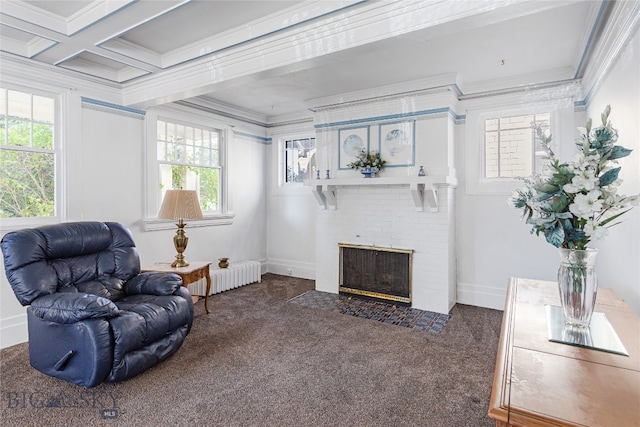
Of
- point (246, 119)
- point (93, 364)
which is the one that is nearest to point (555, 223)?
point (93, 364)

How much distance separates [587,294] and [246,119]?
4.98 m

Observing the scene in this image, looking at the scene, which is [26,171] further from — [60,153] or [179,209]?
[179,209]

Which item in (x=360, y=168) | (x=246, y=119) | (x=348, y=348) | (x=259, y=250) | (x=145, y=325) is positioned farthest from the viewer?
(x=259, y=250)

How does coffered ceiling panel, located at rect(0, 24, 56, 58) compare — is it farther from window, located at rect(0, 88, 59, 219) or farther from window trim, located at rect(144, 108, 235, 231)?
window trim, located at rect(144, 108, 235, 231)

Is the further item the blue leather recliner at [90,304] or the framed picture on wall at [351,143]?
the framed picture on wall at [351,143]

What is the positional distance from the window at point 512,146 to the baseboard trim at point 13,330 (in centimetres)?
507

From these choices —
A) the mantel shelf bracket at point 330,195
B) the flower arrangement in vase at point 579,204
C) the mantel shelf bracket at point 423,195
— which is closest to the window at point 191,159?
the mantel shelf bracket at point 330,195

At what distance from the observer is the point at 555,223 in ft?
4.46

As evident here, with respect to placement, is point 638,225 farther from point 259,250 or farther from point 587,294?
point 259,250

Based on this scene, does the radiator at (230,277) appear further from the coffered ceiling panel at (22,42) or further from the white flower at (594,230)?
the white flower at (594,230)

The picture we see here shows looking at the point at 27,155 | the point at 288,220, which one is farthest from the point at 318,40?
the point at 288,220

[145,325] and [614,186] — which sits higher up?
[614,186]

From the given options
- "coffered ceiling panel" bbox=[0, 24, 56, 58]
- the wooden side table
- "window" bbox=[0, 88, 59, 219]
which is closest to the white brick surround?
the wooden side table

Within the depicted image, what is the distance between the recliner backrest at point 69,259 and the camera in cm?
248
